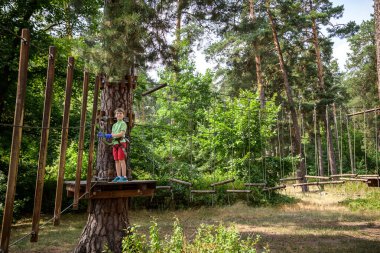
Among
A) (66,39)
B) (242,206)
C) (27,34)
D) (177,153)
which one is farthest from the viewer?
(177,153)

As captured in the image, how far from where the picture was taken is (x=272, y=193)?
45.7 feet

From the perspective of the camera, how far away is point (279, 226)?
9.16 meters

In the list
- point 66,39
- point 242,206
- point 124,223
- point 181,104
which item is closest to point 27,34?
point 124,223

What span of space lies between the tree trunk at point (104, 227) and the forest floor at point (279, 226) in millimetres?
1631

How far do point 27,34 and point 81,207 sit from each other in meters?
9.83

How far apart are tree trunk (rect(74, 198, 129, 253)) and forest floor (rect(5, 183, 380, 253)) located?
5.35ft

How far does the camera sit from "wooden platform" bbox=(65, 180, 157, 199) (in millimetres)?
4711

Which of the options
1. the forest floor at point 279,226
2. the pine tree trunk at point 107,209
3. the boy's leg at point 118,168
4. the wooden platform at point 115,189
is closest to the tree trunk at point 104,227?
the pine tree trunk at point 107,209

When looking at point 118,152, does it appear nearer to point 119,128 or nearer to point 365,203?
point 119,128

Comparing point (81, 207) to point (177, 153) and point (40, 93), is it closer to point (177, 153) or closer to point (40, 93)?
point (40, 93)

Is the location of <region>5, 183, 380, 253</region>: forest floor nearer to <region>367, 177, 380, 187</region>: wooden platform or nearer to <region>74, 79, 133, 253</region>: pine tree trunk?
<region>367, 177, 380, 187</region>: wooden platform

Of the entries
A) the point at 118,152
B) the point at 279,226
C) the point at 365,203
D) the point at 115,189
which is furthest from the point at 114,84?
the point at 365,203

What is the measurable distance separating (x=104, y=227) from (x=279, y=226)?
532 cm

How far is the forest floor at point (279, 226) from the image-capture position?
6.97 meters
